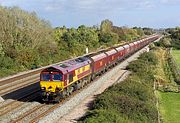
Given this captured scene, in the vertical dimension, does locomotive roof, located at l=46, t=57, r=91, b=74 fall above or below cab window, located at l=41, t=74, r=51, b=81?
above

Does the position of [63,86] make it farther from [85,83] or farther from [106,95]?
[85,83]

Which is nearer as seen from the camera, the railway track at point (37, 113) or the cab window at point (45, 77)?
the railway track at point (37, 113)

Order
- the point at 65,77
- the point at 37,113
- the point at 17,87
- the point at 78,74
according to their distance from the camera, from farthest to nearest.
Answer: the point at 17,87, the point at 78,74, the point at 65,77, the point at 37,113

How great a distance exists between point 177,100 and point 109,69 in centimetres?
1833

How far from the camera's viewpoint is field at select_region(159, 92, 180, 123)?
3039 cm

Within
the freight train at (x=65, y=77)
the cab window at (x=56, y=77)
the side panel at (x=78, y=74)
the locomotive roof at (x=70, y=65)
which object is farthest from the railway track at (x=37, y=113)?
the locomotive roof at (x=70, y=65)

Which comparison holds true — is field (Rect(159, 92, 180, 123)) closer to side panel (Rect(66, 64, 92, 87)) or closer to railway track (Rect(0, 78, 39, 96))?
side panel (Rect(66, 64, 92, 87))

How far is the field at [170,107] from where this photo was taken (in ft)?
99.7

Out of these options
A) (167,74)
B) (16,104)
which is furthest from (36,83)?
(167,74)

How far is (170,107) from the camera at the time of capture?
3484 cm

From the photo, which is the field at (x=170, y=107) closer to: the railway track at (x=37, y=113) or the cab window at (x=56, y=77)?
the railway track at (x=37, y=113)

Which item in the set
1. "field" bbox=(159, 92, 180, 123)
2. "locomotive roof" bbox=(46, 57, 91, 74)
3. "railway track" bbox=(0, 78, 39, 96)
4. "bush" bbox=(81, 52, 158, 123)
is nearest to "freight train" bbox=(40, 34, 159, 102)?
"locomotive roof" bbox=(46, 57, 91, 74)

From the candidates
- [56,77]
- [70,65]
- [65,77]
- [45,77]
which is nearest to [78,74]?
[70,65]

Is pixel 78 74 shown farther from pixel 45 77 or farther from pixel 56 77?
pixel 45 77
